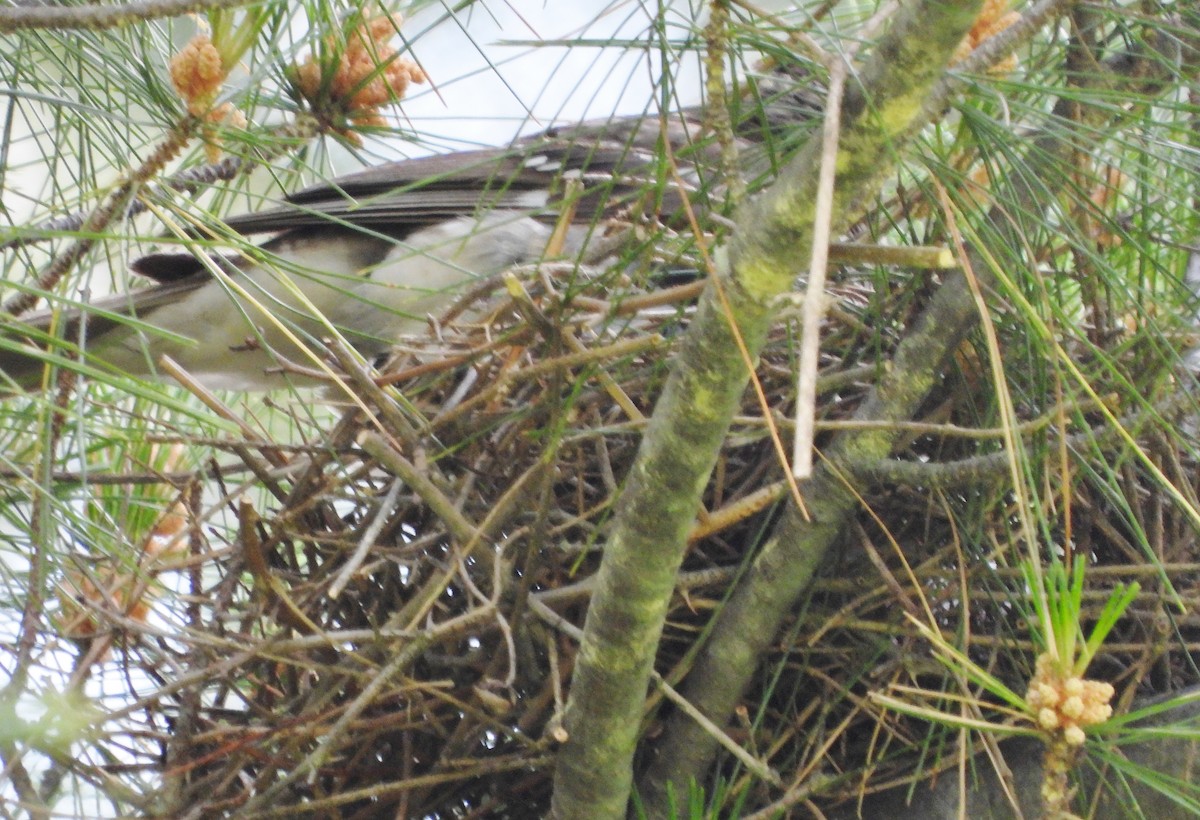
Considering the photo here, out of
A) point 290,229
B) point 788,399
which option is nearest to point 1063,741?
point 788,399

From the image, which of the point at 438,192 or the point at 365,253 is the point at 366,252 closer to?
the point at 365,253

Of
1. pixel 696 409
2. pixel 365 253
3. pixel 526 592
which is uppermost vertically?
pixel 365 253

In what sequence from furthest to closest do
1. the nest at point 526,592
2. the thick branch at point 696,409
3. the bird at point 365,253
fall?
the bird at point 365,253 < the nest at point 526,592 < the thick branch at point 696,409

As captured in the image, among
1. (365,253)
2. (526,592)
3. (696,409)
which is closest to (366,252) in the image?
(365,253)

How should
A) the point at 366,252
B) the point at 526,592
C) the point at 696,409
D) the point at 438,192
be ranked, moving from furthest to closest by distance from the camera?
the point at 366,252 → the point at 438,192 → the point at 526,592 → the point at 696,409

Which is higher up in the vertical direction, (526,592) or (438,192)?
(438,192)

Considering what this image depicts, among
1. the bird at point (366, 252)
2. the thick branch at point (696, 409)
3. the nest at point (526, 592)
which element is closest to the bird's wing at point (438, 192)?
the bird at point (366, 252)

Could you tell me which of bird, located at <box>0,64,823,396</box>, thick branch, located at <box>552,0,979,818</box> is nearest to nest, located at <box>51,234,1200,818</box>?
thick branch, located at <box>552,0,979,818</box>

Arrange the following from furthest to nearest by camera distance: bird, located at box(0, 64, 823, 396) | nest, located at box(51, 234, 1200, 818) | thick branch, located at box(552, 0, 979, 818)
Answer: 1. bird, located at box(0, 64, 823, 396)
2. nest, located at box(51, 234, 1200, 818)
3. thick branch, located at box(552, 0, 979, 818)

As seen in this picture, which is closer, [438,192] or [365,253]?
[438,192]

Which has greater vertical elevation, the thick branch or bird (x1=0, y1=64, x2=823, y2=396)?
bird (x1=0, y1=64, x2=823, y2=396)

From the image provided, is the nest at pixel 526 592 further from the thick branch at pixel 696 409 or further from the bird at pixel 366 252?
the bird at pixel 366 252

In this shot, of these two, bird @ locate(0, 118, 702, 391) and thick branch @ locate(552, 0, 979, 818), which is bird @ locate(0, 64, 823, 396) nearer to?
bird @ locate(0, 118, 702, 391)

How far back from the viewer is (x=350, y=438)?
1.28 metres
